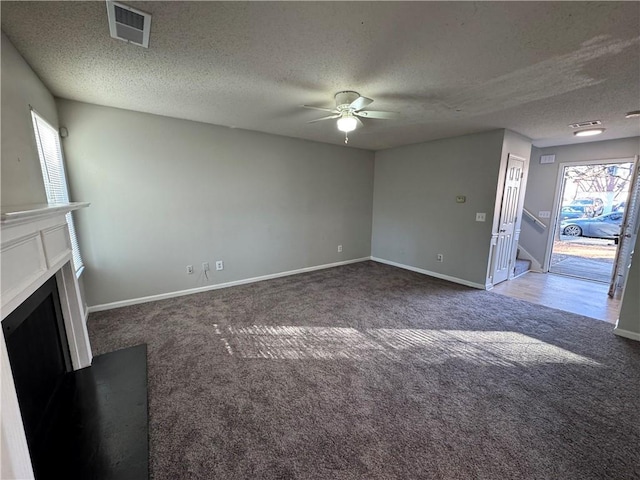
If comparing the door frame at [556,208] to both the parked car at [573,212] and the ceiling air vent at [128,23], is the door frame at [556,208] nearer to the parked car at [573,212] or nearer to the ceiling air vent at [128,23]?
the parked car at [573,212]

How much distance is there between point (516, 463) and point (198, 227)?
3.96 m

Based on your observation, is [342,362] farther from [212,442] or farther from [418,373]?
[212,442]

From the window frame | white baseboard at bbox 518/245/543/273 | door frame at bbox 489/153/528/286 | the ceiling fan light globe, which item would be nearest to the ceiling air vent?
A: the window frame

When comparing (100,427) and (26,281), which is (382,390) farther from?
(26,281)

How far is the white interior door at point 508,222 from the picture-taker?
13.5 feet

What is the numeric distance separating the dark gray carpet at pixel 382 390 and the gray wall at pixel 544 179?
2439 mm

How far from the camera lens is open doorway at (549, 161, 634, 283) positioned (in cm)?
690

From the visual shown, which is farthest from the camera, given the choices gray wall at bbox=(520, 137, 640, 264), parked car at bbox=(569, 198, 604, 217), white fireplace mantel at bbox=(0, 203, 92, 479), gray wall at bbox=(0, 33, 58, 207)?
parked car at bbox=(569, 198, 604, 217)

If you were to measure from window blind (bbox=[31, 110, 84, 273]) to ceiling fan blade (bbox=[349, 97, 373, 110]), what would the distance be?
2.59m

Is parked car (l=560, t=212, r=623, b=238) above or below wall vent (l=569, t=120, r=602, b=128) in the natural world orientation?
below

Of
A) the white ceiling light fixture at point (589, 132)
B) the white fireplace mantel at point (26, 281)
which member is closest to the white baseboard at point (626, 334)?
the white ceiling light fixture at point (589, 132)

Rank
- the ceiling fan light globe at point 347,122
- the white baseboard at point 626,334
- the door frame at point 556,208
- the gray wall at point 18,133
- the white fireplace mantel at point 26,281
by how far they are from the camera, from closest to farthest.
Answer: the white fireplace mantel at point 26,281, the gray wall at point 18,133, the ceiling fan light globe at point 347,122, the white baseboard at point 626,334, the door frame at point 556,208

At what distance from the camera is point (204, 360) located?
2346 mm

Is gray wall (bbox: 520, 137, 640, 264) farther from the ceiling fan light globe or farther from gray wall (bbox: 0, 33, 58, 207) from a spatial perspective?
gray wall (bbox: 0, 33, 58, 207)
